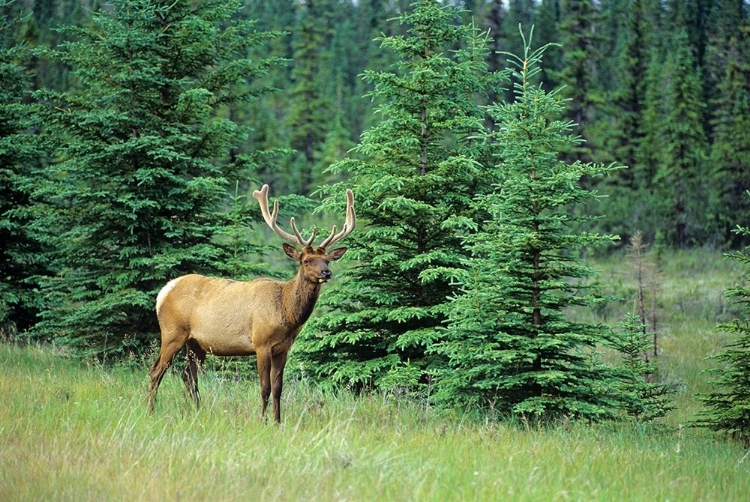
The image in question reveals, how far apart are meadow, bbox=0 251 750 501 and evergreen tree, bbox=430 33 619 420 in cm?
52

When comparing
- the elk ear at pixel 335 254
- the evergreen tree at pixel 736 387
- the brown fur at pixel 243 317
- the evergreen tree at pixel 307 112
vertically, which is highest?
the evergreen tree at pixel 307 112

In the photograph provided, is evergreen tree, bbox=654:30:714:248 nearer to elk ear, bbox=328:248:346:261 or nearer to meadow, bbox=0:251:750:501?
meadow, bbox=0:251:750:501

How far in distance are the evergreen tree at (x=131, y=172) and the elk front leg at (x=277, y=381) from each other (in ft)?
11.4

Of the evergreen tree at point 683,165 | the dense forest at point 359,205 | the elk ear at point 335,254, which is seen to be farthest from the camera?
the evergreen tree at point 683,165

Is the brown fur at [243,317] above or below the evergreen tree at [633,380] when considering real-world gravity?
above

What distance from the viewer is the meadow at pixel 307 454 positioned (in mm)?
5098

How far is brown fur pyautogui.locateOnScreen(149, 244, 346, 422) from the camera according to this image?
8.16 meters

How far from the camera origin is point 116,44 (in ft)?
38.3

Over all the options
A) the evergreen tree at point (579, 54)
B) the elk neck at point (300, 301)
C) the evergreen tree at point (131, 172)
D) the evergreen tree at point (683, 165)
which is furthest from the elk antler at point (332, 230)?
the evergreen tree at point (579, 54)

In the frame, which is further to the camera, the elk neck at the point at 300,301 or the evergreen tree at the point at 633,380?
the evergreen tree at the point at 633,380

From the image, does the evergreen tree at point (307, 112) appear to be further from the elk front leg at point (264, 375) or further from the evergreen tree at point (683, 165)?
the elk front leg at point (264, 375)

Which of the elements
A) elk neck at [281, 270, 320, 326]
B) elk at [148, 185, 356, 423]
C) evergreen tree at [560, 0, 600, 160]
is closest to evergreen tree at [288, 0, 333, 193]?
evergreen tree at [560, 0, 600, 160]

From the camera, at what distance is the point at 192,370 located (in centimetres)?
876

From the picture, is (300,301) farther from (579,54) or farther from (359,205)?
(579,54)
